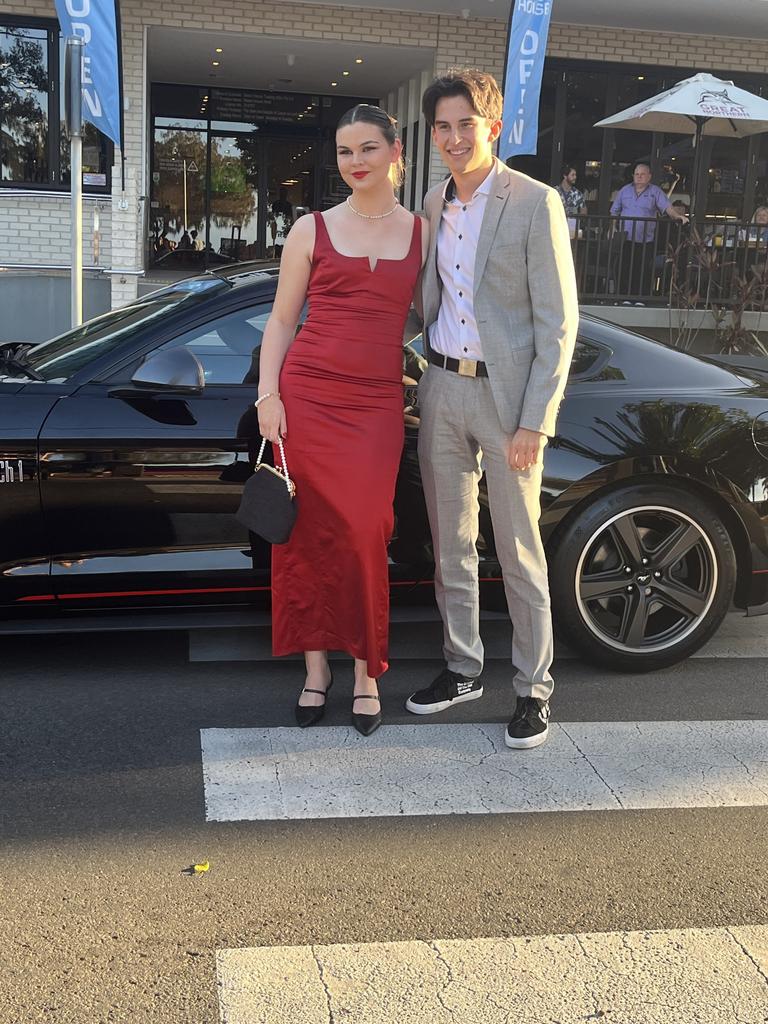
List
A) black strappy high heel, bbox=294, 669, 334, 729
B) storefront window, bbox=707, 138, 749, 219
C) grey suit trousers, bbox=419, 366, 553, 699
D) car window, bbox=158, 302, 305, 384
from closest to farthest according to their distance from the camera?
grey suit trousers, bbox=419, 366, 553, 699, black strappy high heel, bbox=294, 669, 334, 729, car window, bbox=158, 302, 305, 384, storefront window, bbox=707, 138, 749, 219

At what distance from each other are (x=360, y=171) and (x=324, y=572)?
4.20 ft

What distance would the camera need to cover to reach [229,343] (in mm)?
4117

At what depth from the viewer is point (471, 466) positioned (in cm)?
373

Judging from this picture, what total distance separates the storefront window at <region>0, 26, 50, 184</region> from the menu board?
484 cm

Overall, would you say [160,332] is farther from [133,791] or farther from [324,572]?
[133,791]

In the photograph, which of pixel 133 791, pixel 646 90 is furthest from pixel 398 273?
pixel 646 90

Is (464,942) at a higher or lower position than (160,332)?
lower

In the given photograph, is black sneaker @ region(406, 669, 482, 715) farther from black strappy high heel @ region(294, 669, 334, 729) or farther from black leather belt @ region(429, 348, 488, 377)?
black leather belt @ region(429, 348, 488, 377)

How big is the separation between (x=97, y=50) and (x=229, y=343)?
5.63m

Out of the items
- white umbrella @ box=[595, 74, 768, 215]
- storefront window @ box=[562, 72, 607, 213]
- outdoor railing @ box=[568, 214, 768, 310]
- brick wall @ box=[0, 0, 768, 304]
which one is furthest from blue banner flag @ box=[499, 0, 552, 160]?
storefront window @ box=[562, 72, 607, 213]

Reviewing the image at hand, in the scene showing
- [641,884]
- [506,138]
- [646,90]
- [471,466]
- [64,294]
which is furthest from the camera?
[646,90]

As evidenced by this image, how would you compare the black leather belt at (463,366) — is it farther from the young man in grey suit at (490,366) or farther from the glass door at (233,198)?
the glass door at (233,198)

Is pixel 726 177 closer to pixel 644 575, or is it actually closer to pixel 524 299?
pixel 644 575

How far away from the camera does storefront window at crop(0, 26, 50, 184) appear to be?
1268cm
